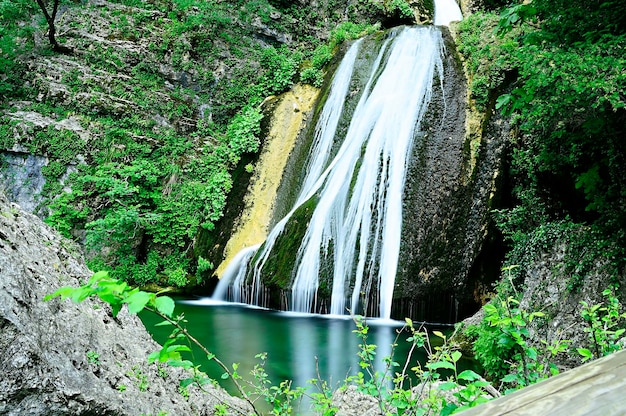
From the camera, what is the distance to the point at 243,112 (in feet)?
47.0

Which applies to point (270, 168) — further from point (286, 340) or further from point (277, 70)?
point (286, 340)

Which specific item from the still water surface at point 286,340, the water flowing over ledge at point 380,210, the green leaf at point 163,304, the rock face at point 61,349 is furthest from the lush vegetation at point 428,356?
the water flowing over ledge at point 380,210

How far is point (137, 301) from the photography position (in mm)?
1145

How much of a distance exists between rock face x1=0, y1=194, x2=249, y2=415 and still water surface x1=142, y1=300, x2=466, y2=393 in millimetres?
2927

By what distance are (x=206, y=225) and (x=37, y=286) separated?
928 cm

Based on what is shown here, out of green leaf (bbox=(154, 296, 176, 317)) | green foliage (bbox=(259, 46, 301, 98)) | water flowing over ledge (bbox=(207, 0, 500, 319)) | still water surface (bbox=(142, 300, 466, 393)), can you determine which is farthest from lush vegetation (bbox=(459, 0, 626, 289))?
green foliage (bbox=(259, 46, 301, 98))

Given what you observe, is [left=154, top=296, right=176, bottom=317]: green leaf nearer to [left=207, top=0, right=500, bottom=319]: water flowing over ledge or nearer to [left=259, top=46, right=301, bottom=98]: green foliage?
[left=207, top=0, right=500, bottom=319]: water flowing over ledge

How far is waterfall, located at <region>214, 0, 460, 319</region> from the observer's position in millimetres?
9000

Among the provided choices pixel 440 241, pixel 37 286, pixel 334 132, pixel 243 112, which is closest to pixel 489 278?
pixel 440 241

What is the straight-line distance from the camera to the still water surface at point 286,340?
250 inches

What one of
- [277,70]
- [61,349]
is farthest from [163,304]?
[277,70]

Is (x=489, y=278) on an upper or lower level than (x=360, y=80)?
lower

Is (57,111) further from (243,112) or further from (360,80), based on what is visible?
(360,80)

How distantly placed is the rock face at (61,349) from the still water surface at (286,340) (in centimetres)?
293
